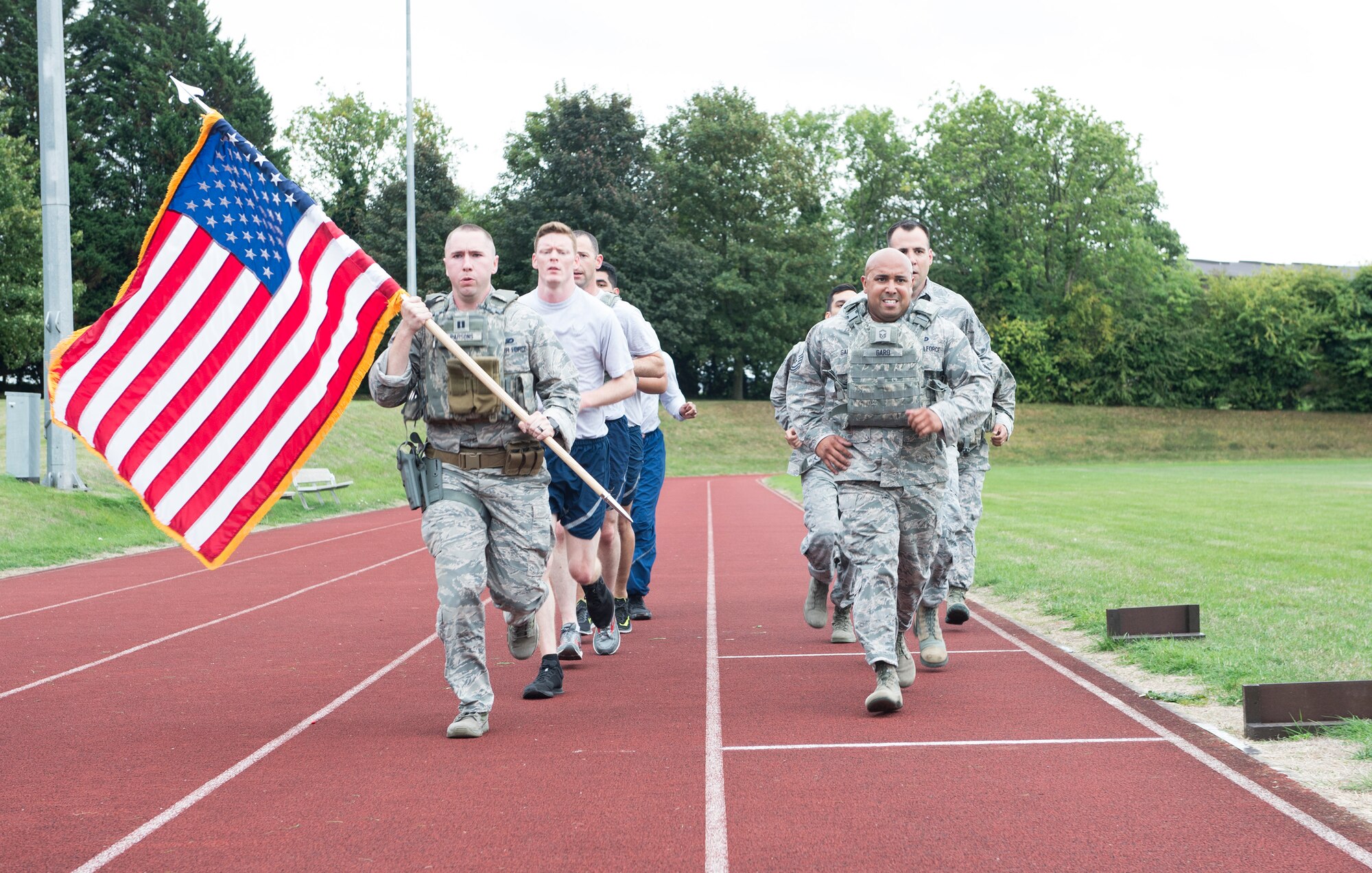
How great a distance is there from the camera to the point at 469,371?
5742mm

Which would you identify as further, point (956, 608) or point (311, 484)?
point (311, 484)

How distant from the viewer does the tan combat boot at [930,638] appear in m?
7.27

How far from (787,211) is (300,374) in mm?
60518

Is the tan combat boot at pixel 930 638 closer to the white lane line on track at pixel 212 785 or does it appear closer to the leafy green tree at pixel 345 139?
the white lane line on track at pixel 212 785

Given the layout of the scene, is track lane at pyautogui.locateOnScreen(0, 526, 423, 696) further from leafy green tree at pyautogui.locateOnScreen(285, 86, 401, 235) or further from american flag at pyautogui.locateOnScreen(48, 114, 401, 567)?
leafy green tree at pyautogui.locateOnScreen(285, 86, 401, 235)

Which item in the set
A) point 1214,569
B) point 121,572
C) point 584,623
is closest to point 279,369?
point 584,623

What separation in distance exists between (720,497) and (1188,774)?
24.1m

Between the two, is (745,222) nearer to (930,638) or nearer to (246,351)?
(930,638)

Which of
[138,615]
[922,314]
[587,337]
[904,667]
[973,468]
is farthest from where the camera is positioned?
[138,615]

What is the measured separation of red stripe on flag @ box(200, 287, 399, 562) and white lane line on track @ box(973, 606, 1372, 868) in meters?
3.91

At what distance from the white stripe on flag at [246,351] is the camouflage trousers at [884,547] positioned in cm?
277

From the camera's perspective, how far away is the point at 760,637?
864 centimetres

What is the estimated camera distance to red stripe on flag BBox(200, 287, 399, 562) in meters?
6.02

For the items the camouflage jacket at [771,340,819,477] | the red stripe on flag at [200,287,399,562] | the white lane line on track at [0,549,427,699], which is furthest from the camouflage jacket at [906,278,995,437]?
the white lane line on track at [0,549,427,699]
